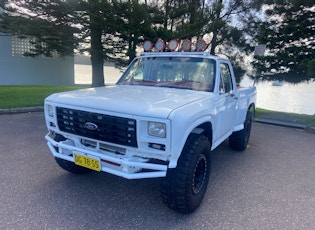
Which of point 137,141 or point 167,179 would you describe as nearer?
point 137,141

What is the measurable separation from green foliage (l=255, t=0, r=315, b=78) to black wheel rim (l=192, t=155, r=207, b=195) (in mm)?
7699

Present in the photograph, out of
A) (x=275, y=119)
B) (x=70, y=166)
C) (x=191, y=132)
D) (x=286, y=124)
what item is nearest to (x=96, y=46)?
(x=275, y=119)

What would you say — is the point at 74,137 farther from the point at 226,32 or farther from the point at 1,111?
the point at 226,32

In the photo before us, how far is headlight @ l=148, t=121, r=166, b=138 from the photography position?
2.32 meters

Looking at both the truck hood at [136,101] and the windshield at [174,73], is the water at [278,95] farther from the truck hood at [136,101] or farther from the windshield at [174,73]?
the truck hood at [136,101]

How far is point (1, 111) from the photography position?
282 inches

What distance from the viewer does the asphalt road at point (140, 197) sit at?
265 centimetres

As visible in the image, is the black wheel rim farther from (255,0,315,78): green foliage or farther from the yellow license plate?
(255,0,315,78): green foliage

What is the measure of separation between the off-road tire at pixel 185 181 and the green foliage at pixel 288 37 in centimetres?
790

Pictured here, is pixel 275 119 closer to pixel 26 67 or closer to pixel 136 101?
pixel 136 101

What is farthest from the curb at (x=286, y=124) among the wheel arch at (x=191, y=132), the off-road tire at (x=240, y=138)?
the wheel arch at (x=191, y=132)

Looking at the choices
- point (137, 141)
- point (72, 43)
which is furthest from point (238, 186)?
point (72, 43)

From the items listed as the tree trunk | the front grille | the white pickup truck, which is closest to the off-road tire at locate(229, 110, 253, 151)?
the white pickup truck

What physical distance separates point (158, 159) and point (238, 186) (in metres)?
1.71
